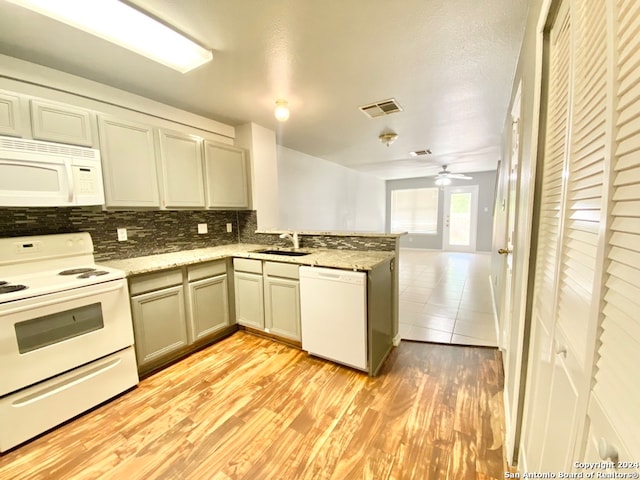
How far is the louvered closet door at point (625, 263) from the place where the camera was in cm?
46

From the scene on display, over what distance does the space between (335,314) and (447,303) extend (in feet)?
7.03

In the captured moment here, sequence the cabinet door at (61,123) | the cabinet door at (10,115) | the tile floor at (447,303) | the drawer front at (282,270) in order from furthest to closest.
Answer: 1. the tile floor at (447,303)
2. the drawer front at (282,270)
3. the cabinet door at (61,123)
4. the cabinet door at (10,115)

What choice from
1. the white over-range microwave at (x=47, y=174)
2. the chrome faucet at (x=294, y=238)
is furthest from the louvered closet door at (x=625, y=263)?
the white over-range microwave at (x=47, y=174)

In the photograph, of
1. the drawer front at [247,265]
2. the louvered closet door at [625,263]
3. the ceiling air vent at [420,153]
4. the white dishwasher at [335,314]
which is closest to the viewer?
the louvered closet door at [625,263]

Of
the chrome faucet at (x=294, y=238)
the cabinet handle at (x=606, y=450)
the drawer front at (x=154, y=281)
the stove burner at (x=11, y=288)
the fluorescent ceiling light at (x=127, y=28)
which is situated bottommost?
the drawer front at (x=154, y=281)

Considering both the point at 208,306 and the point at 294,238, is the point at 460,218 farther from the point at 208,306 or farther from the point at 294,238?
the point at 208,306

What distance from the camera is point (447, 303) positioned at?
348 cm

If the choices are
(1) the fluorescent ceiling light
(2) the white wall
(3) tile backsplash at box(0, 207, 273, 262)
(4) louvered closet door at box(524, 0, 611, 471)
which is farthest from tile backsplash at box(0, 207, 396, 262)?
(4) louvered closet door at box(524, 0, 611, 471)

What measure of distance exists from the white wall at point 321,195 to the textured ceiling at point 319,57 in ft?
4.11

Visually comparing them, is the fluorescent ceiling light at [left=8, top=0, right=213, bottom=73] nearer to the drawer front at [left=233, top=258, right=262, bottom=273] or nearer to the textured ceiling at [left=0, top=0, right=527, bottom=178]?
the textured ceiling at [left=0, top=0, right=527, bottom=178]

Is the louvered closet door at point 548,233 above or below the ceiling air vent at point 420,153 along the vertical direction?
below

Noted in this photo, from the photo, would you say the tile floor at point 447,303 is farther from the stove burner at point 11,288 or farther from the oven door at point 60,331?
the stove burner at point 11,288

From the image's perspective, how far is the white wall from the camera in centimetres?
430

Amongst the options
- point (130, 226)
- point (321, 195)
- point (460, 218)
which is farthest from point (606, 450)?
point (460, 218)
